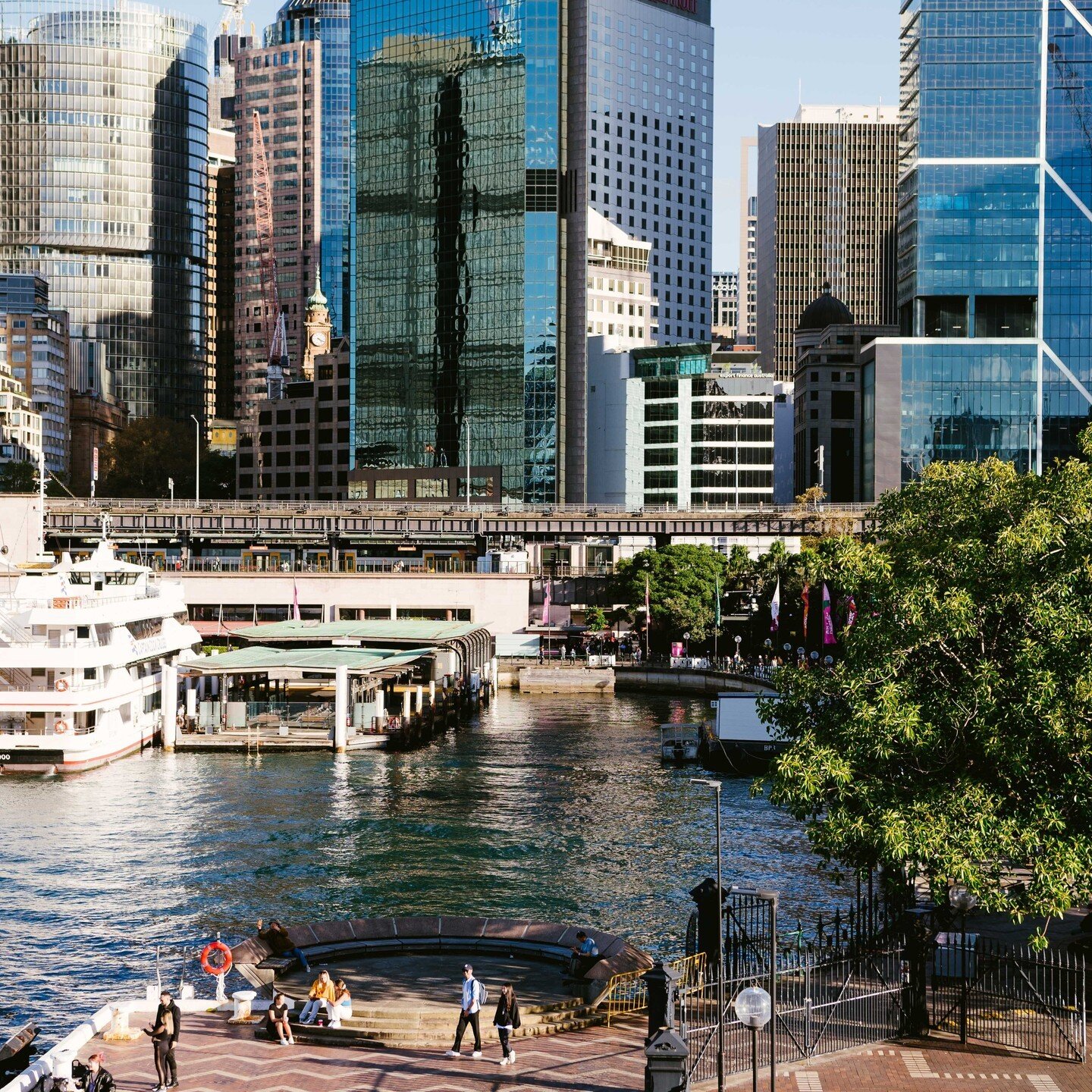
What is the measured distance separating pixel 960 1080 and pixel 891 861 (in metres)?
5.51

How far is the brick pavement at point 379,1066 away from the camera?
120 ft

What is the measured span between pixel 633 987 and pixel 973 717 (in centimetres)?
1199

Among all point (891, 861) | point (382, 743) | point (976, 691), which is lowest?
point (382, 743)

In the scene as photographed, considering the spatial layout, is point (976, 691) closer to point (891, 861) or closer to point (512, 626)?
point (891, 861)

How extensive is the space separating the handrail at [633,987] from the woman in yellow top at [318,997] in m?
7.07

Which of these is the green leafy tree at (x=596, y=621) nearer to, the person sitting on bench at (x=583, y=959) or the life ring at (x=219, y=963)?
the person sitting on bench at (x=583, y=959)

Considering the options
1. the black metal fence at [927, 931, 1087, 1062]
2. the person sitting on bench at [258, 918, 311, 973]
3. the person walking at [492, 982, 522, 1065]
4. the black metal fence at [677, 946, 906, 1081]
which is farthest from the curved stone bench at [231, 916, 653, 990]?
the black metal fence at [927, 931, 1087, 1062]

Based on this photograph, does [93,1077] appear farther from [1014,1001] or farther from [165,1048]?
[1014,1001]

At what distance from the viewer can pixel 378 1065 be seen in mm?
38344

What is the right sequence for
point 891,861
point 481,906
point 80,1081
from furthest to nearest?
point 481,906, point 891,861, point 80,1081

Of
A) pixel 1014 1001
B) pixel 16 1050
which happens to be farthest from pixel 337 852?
pixel 1014 1001

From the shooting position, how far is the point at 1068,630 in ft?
131

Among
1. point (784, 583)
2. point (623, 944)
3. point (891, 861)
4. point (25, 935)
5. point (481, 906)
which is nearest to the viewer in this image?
point (891, 861)

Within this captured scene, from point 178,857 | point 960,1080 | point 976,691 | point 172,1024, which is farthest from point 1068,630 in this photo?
point 178,857
